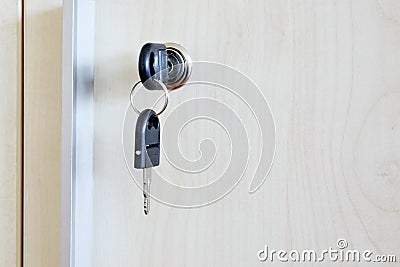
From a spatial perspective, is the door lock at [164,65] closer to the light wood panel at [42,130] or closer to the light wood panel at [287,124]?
the light wood panel at [287,124]

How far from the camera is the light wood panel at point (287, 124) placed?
0.56 m

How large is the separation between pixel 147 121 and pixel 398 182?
10.4 inches

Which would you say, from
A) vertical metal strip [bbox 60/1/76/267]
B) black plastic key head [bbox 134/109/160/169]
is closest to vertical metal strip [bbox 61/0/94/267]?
vertical metal strip [bbox 60/1/76/267]

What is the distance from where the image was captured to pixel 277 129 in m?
0.59

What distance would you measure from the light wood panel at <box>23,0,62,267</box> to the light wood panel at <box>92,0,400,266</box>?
0.06m

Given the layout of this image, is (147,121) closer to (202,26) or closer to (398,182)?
(202,26)

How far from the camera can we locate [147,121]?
0.56 m

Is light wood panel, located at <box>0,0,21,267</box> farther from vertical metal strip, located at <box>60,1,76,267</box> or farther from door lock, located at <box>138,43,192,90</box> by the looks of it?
door lock, located at <box>138,43,192,90</box>

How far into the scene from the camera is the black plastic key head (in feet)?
1.82

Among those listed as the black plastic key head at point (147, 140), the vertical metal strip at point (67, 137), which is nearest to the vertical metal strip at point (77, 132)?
the vertical metal strip at point (67, 137)

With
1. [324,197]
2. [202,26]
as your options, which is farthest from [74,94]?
[324,197]

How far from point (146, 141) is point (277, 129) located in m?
0.14

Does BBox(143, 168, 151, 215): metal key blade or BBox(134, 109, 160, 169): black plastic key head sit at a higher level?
BBox(134, 109, 160, 169): black plastic key head

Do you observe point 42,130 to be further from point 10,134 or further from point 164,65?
point 164,65
